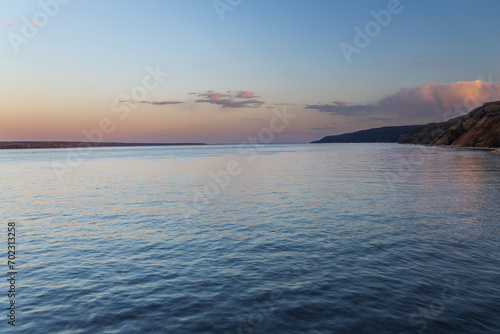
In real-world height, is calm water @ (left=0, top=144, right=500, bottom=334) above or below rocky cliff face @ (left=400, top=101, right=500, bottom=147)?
below

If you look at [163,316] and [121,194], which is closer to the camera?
[163,316]

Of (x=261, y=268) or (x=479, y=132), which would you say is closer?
(x=261, y=268)

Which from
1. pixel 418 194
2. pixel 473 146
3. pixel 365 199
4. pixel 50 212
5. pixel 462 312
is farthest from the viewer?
pixel 473 146

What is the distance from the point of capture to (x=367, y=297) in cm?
1129

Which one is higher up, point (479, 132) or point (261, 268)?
point (479, 132)

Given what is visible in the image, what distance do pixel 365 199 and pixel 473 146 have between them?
149m

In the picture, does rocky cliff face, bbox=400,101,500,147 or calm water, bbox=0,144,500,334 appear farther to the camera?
rocky cliff face, bbox=400,101,500,147

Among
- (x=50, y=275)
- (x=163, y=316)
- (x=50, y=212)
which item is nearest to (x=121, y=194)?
(x=50, y=212)

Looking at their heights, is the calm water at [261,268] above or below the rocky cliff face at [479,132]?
below

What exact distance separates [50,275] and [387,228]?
18.9m

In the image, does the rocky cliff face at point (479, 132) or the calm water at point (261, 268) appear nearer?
the calm water at point (261, 268)

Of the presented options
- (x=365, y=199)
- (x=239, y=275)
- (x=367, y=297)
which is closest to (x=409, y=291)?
(x=367, y=297)

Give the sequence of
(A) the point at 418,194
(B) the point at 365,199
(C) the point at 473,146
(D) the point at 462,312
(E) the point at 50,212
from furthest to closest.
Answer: (C) the point at 473,146 → (A) the point at 418,194 → (B) the point at 365,199 → (E) the point at 50,212 → (D) the point at 462,312

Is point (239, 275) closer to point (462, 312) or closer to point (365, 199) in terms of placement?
point (462, 312)
